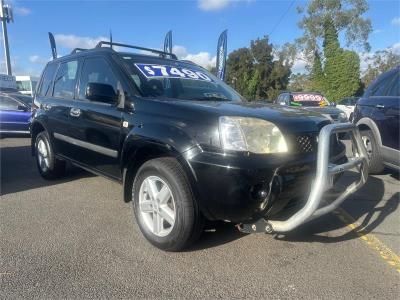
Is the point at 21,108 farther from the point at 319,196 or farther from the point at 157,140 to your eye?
the point at 319,196

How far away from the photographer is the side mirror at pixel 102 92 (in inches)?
148

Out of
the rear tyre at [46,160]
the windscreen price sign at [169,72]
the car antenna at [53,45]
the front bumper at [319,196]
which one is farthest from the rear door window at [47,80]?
the car antenna at [53,45]

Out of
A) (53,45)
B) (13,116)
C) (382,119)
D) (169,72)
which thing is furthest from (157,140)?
(53,45)

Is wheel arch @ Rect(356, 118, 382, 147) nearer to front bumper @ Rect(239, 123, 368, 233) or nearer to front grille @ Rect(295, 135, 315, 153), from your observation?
front bumper @ Rect(239, 123, 368, 233)

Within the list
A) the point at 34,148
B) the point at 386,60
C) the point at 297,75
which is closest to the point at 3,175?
the point at 34,148

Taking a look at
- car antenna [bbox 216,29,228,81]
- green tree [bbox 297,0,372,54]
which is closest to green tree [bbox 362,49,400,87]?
green tree [bbox 297,0,372,54]

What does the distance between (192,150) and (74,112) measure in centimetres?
223

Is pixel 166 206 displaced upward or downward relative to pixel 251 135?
downward

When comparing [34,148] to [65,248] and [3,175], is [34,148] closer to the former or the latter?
[3,175]

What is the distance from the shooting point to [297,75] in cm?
4788

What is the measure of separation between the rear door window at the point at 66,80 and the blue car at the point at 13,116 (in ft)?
21.2

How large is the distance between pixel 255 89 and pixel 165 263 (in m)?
44.0

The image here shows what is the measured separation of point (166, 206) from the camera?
3.29 meters

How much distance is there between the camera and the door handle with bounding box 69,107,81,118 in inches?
176
